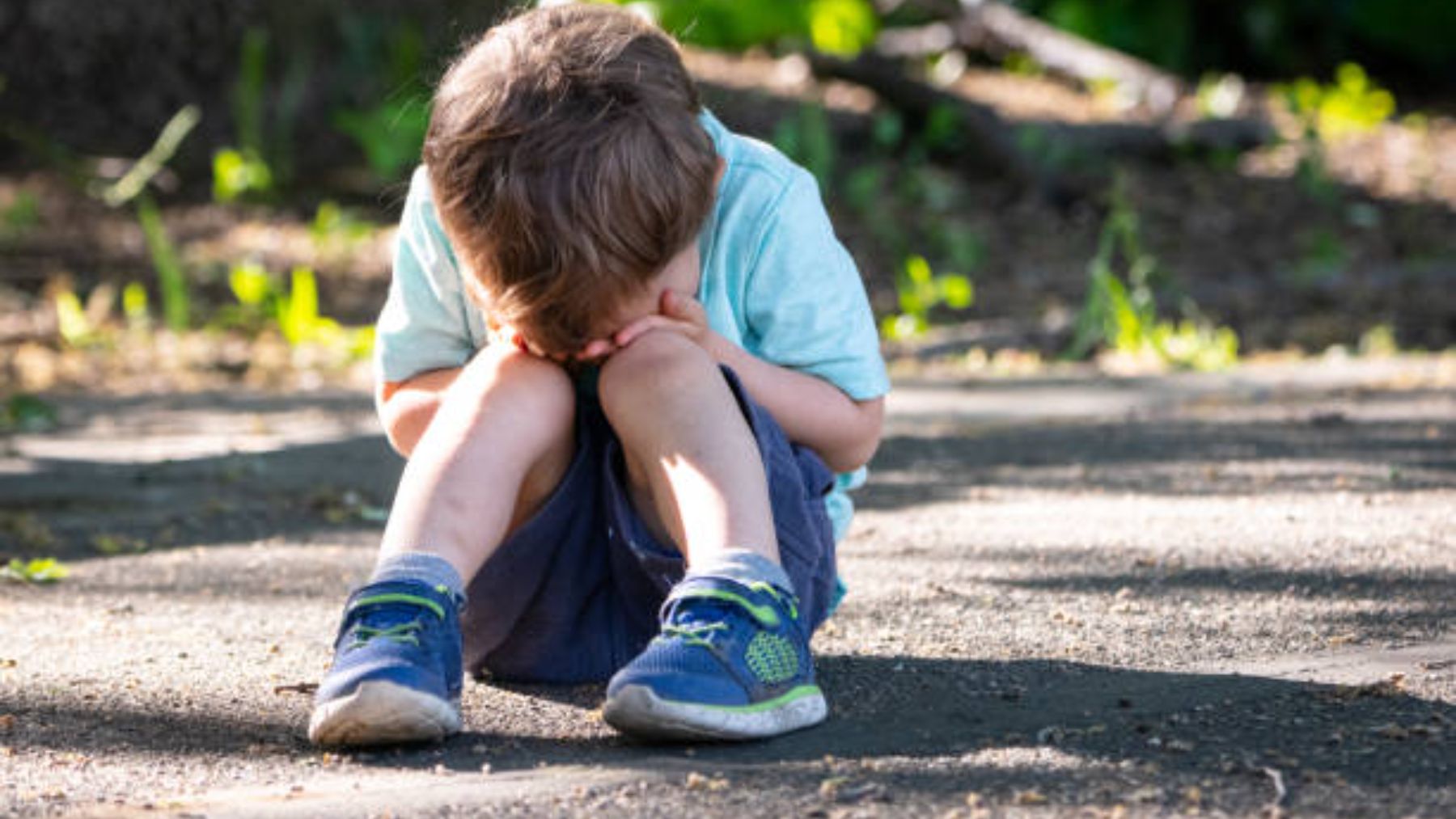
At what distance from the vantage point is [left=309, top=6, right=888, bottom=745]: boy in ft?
6.87

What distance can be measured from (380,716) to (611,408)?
451mm

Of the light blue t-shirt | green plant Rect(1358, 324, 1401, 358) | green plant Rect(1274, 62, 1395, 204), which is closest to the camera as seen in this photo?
the light blue t-shirt

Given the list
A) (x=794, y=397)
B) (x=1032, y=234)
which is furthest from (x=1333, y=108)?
(x=794, y=397)

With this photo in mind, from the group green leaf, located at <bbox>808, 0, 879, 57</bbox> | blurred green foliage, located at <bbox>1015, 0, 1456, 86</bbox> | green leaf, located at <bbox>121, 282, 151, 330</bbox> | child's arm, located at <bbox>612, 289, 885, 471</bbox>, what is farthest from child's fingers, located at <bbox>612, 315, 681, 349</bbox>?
blurred green foliage, located at <bbox>1015, 0, 1456, 86</bbox>

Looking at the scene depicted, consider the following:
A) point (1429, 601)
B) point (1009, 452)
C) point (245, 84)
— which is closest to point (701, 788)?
point (1429, 601)

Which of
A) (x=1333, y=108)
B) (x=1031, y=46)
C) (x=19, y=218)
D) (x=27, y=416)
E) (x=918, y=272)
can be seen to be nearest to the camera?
(x=27, y=416)

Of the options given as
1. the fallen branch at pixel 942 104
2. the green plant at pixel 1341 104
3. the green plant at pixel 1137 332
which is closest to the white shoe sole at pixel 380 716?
the green plant at pixel 1137 332

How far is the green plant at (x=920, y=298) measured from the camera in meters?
6.52

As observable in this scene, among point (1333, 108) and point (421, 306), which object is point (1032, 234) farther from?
point (421, 306)

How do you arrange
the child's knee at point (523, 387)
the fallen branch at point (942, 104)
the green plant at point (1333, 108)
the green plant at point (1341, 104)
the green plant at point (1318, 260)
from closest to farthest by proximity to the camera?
the child's knee at point (523, 387) → the green plant at point (1318, 260) → the fallen branch at point (942, 104) → the green plant at point (1333, 108) → the green plant at point (1341, 104)

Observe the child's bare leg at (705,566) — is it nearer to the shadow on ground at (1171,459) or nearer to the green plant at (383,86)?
the shadow on ground at (1171,459)

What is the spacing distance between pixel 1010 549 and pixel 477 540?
1.15m

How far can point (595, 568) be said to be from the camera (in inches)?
93.7

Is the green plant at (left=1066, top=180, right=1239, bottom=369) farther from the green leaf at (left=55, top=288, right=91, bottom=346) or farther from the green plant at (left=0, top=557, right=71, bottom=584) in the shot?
the green plant at (left=0, top=557, right=71, bottom=584)
